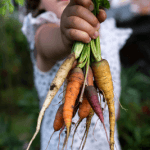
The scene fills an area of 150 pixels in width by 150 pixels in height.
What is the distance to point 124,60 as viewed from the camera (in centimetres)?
312

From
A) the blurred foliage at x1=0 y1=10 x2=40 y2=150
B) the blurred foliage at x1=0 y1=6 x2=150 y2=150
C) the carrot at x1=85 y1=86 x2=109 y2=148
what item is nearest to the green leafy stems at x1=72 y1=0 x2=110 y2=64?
the carrot at x1=85 y1=86 x2=109 y2=148

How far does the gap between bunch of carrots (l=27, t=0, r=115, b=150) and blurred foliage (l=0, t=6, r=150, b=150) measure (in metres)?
1.48

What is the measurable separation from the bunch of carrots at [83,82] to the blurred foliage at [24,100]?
1481mm

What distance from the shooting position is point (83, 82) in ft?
2.10

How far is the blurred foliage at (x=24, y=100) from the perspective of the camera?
76.8 inches

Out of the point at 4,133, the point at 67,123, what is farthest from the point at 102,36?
the point at 4,133

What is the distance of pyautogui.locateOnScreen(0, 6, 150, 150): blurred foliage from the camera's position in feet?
6.40

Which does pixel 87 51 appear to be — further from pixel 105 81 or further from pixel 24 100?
pixel 24 100

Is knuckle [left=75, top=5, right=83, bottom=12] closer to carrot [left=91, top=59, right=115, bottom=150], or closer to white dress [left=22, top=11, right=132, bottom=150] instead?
carrot [left=91, top=59, right=115, bottom=150]

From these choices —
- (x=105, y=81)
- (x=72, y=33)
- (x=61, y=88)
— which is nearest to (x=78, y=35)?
(x=72, y=33)

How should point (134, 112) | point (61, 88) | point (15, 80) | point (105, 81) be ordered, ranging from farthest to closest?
1. point (15, 80)
2. point (134, 112)
3. point (61, 88)
4. point (105, 81)

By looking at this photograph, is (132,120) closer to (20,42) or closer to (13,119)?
(13,119)

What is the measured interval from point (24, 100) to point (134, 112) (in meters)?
1.61

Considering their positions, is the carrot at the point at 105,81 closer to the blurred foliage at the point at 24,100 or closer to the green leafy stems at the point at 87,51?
the green leafy stems at the point at 87,51
